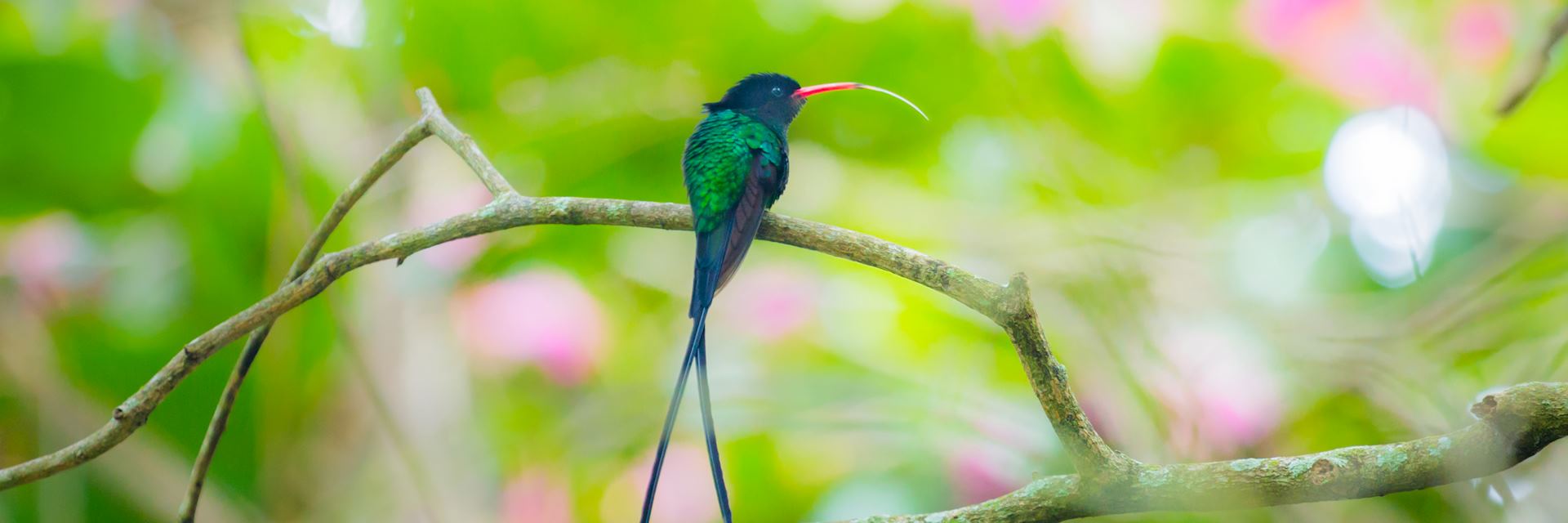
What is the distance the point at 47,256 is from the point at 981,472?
1706 mm

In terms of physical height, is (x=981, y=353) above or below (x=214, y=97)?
below

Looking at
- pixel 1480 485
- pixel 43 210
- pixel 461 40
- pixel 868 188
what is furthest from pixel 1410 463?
pixel 43 210

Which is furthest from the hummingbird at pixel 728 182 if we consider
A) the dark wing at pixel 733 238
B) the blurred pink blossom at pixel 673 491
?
the blurred pink blossom at pixel 673 491

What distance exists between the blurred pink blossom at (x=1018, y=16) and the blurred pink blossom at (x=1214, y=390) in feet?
1.99

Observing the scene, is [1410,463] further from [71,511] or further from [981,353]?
[71,511]

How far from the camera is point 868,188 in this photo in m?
1.91

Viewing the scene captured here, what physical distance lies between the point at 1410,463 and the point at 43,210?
7.12ft

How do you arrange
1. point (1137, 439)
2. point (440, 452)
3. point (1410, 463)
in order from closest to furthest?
point (1410, 463)
point (1137, 439)
point (440, 452)

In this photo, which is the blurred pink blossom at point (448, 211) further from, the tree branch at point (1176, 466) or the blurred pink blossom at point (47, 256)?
the tree branch at point (1176, 466)

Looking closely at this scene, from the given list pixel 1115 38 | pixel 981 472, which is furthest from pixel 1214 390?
pixel 1115 38

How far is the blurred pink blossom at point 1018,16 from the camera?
1.89 m

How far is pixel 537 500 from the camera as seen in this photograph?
1.79 metres

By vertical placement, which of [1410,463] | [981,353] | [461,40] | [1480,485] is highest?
[461,40]

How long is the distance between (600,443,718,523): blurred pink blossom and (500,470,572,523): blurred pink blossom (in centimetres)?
7
